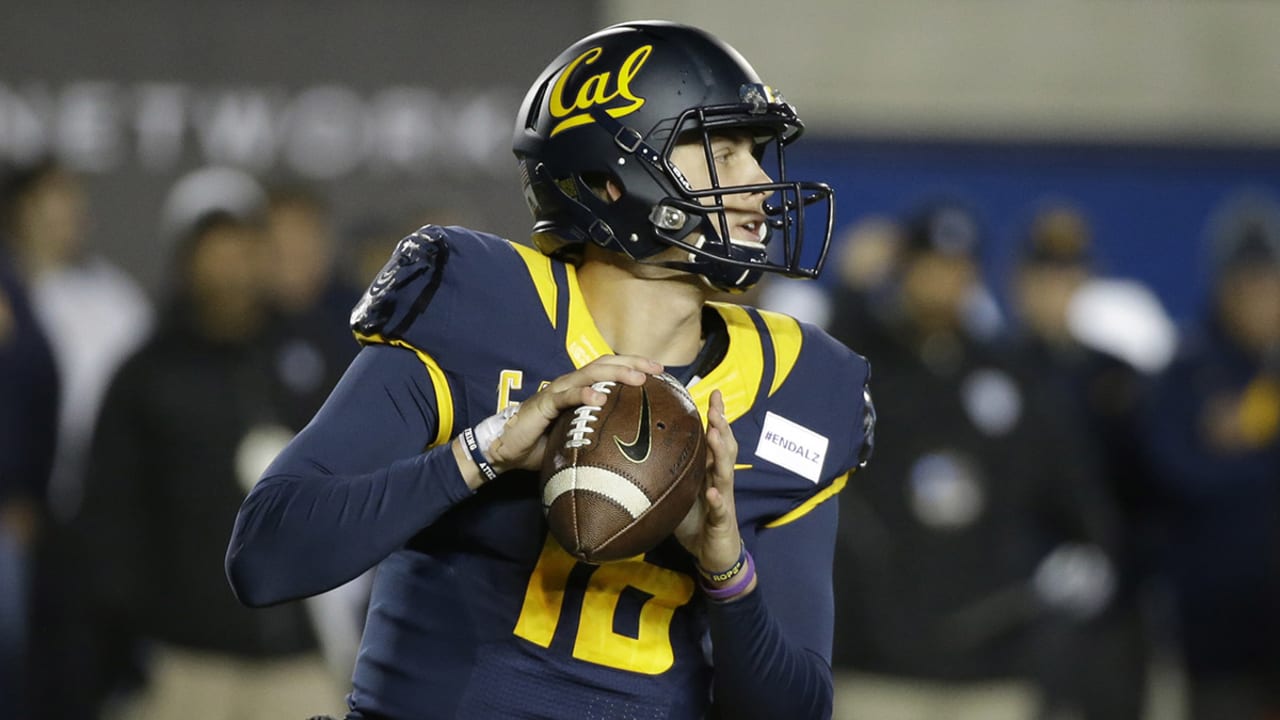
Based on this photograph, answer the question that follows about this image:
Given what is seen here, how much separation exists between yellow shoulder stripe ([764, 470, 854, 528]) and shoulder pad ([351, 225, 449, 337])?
1.93 ft

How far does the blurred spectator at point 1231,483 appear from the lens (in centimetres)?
572

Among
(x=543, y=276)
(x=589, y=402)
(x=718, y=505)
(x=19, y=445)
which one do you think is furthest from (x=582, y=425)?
(x=19, y=445)

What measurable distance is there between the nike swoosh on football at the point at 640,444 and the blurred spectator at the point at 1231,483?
3.85 meters

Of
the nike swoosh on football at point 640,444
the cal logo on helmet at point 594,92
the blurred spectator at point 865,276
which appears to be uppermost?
the cal logo on helmet at point 594,92

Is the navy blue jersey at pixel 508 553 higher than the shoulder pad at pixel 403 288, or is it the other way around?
the shoulder pad at pixel 403 288

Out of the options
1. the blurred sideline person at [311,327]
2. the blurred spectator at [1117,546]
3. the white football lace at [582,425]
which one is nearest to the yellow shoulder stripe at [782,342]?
the white football lace at [582,425]

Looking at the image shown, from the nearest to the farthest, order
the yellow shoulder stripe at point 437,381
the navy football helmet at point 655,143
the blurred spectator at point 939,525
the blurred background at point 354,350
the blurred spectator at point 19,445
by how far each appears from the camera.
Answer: the yellow shoulder stripe at point 437,381
the navy football helmet at point 655,143
the blurred background at point 354,350
the blurred spectator at point 939,525
the blurred spectator at point 19,445

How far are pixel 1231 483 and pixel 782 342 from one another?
11.3ft

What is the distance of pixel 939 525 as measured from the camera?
538 cm

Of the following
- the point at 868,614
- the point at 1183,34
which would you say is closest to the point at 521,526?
the point at 868,614

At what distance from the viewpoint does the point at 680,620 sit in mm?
2566

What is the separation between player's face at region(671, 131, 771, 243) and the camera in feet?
8.55

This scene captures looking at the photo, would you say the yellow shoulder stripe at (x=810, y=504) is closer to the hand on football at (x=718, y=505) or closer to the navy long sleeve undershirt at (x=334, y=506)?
the hand on football at (x=718, y=505)

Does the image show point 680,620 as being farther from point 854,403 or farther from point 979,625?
point 979,625
